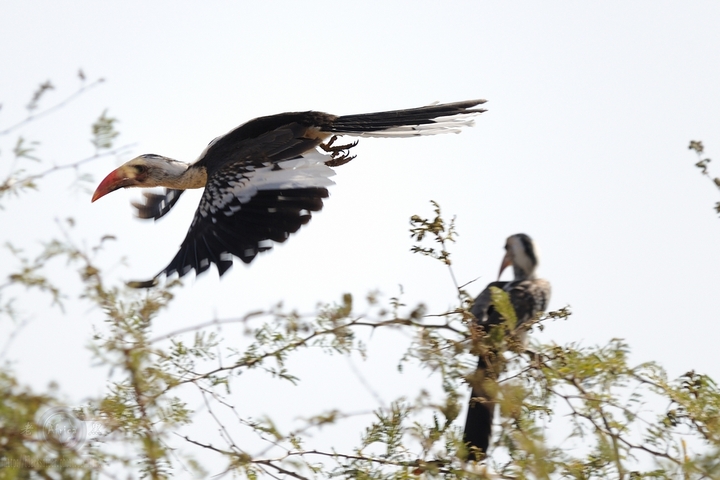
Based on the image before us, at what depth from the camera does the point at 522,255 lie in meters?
5.11

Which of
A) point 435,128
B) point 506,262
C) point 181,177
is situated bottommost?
point 506,262

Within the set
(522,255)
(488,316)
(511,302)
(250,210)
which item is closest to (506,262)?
(522,255)

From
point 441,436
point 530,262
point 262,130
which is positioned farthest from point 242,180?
point 441,436

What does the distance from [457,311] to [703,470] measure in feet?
3.45

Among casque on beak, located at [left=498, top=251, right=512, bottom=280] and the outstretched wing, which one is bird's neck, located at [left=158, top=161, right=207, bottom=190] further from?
casque on beak, located at [left=498, top=251, right=512, bottom=280]

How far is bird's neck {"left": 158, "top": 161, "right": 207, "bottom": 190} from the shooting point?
578cm

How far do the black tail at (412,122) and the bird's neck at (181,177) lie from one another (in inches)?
36.2

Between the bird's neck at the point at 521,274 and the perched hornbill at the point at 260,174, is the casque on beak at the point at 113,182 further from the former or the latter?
the bird's neck at the point at 521,274

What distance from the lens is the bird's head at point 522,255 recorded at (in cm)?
502

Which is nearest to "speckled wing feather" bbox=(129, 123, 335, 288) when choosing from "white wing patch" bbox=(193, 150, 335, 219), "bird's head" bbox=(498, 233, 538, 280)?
"white wing patch" bbox=(193, 150, 335, 219)

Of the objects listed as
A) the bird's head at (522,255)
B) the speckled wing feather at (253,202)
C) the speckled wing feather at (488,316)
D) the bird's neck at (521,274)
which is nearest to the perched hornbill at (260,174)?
the speckled wing feather at (253,202)

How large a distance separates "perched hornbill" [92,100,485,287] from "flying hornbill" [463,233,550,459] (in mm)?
798

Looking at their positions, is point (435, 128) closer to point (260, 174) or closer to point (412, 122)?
point (412, 122)

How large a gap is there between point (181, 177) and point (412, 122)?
152cm
